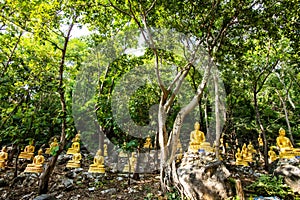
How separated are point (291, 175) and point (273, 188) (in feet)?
3.08

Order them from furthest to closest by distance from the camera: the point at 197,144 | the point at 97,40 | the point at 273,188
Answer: the point at 97,40 → the point at 197,144 → the point at 273,188

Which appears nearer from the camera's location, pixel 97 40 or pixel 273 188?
pixel 273 188

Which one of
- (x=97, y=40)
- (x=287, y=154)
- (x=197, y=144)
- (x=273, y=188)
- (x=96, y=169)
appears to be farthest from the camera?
(x=97, y=40)

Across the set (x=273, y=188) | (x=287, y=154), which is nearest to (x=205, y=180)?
(x=273, y=188)

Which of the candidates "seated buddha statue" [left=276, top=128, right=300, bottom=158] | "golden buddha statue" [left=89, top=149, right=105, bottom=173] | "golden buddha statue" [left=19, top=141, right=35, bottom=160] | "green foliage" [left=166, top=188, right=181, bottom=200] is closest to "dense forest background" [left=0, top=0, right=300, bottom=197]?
"golden buddha statue" [left=19, top=141, right=35, bottom=160]

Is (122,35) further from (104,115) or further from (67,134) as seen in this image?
(67,134)

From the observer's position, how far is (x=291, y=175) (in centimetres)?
574

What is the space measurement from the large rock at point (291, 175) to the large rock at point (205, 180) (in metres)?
2.15

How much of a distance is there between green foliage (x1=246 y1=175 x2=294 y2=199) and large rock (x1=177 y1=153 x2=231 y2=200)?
3.25ft

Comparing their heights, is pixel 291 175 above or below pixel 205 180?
below

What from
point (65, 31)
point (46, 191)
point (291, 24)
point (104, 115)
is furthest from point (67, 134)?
point (291, 24)

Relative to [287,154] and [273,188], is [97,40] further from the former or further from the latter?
[287,154]

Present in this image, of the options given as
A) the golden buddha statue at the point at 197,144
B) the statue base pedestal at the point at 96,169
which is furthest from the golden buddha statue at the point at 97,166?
the golden buddha statue at the point at 197,144

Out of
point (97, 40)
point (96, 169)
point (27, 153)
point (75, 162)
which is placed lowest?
point (96, 169)
